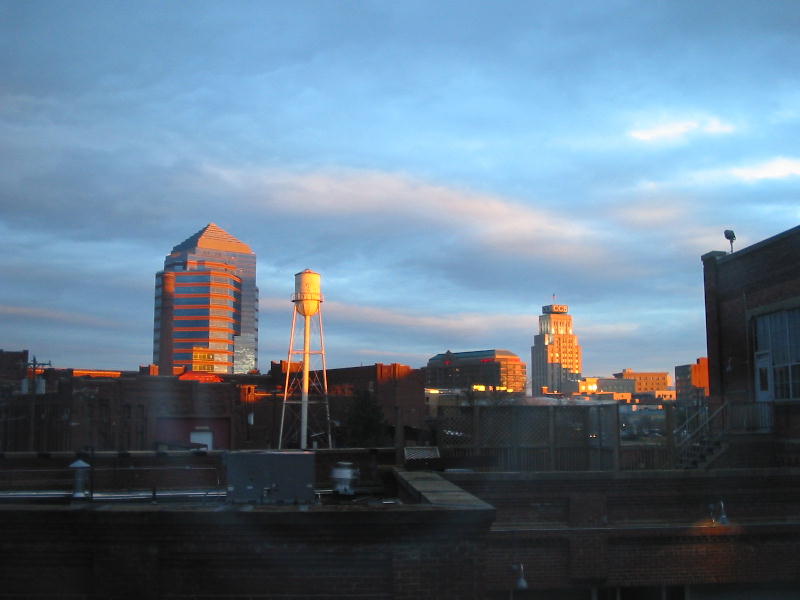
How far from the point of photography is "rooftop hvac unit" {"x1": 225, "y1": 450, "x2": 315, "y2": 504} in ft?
25.8

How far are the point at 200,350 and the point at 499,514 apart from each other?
184 meters

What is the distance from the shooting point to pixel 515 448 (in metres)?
16.8

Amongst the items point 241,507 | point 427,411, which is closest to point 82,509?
point 241,507

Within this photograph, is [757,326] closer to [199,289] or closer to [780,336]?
[780,336]

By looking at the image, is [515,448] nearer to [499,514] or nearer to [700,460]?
[499,514]

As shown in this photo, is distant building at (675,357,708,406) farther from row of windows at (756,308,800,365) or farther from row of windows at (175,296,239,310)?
row of windows at (175,296,239,310)

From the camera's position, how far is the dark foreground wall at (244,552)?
265 inches

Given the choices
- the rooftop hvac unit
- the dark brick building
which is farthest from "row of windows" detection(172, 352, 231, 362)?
the rooftop hvac unit

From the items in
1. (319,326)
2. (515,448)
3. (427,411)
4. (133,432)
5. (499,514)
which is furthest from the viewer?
(427,411)

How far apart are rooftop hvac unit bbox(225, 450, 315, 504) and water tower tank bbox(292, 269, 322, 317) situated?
152 feet

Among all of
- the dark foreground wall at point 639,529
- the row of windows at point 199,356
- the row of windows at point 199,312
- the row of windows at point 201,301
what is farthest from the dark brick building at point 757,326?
the row of windows at point 201,301

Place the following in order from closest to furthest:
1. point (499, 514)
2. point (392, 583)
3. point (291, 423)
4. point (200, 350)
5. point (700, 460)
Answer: point (392, 583) < point (499, 514) < point (700, 460) < point (291, 423) < point (200, 350)

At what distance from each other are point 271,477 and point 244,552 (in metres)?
1.21

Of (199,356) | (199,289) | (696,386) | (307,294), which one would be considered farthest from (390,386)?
(199,289)
